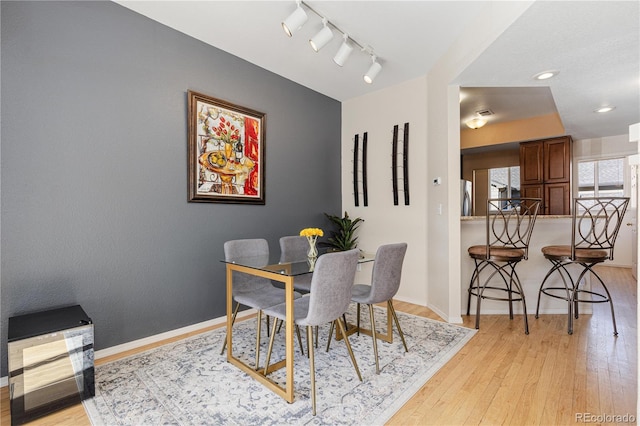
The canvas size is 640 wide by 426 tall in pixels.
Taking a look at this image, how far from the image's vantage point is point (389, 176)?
4.11m

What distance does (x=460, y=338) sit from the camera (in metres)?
2.69

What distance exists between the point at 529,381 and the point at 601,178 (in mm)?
5934

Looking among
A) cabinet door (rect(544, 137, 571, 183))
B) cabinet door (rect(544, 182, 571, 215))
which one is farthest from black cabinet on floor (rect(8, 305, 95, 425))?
cabinet door (rect(544, 137, 571, 183))

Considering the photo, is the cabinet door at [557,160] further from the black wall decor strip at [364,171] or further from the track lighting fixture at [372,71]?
the track lighting fixture at [372,71]

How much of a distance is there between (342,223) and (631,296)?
3788 millimetres

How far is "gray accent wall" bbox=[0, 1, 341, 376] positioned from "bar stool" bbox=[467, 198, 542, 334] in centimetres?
237

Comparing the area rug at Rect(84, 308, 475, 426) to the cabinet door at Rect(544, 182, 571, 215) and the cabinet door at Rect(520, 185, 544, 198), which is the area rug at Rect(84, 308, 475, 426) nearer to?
the cabinet door at Rect(544, 182, 571, 215)

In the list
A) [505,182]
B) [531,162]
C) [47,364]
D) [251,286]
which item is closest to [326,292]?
[251,286]

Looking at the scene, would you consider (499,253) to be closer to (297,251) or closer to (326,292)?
(297,251)

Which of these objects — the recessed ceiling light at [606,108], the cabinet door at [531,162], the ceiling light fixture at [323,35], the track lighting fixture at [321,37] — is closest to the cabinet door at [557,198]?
the cabinet door at [531,162]

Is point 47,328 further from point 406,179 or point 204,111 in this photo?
point 406,179

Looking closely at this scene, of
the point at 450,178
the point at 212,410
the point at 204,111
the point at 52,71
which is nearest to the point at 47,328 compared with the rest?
the point at 212,410

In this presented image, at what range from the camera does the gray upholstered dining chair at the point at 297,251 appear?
2.73 meters

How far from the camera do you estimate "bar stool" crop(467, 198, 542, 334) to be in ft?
9.43
